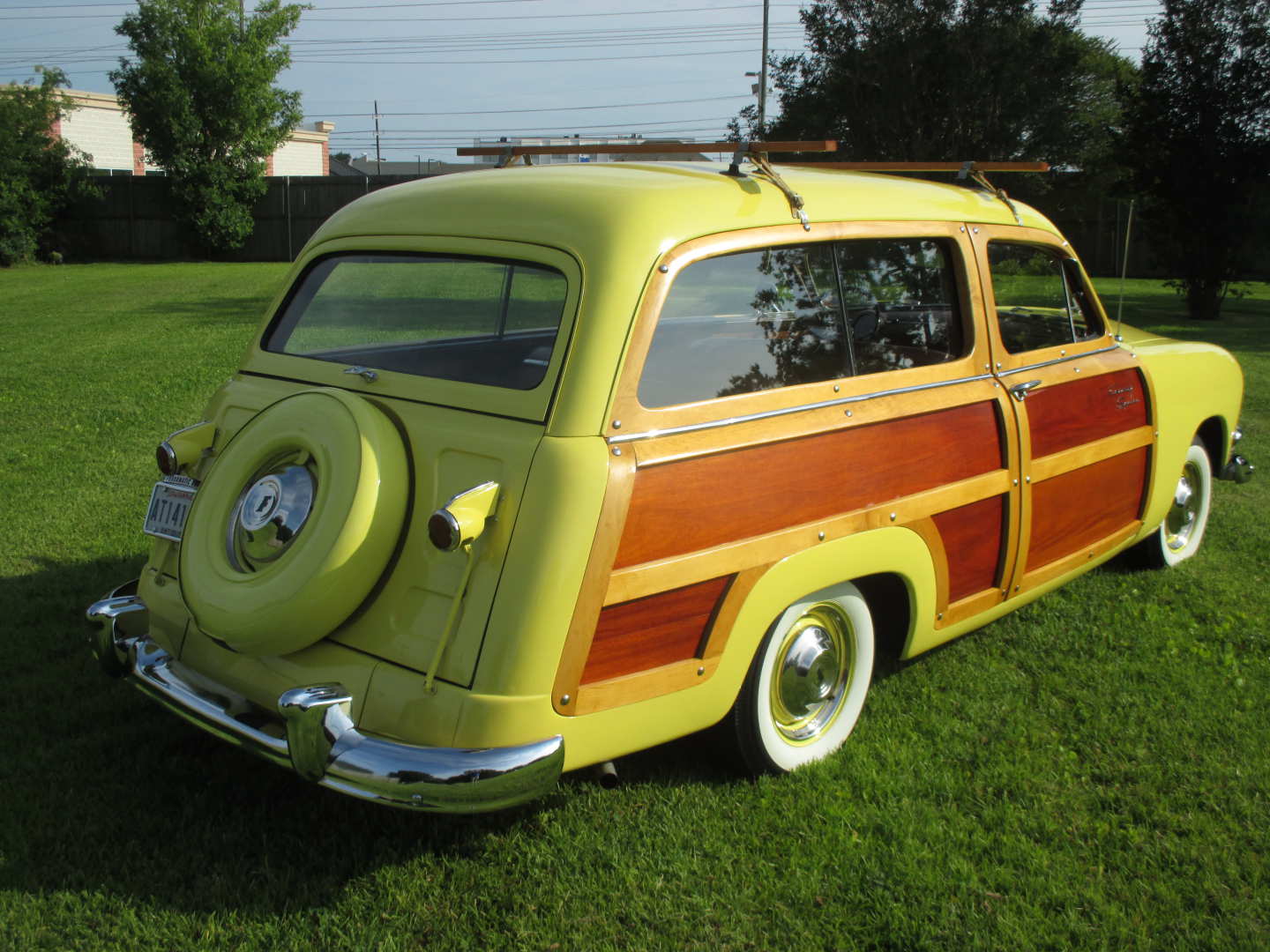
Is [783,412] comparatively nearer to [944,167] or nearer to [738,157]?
[738,157]

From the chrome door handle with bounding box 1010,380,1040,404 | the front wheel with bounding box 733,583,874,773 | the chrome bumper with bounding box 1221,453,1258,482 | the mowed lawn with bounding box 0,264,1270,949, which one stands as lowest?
the mowed lawn with bounding box 0,264,1270,949

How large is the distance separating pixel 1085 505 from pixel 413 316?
2.57 meters

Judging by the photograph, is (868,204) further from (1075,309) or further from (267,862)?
(267,862)

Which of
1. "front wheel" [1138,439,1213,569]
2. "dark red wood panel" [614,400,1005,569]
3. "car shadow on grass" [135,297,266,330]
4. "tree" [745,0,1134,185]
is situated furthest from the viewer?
"tree" [745,0,1134,185]

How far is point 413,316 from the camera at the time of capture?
370cm

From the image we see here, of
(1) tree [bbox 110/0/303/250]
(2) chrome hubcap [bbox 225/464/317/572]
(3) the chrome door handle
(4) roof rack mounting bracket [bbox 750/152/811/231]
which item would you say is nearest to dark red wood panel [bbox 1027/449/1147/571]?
(3) the chrome door handle

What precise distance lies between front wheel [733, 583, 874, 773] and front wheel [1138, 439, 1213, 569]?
2295 millimetres

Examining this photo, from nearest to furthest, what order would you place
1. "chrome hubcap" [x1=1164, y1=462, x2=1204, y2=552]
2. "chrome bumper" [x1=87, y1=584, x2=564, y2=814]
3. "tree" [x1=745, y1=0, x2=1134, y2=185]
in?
1. "chrome bumper" [x1=87, y1=584, x2=564, y2=814]
2. "chrome hubcap" [x1=1164, y1=462, x2=1204, y2=552]
3. "tree" [x1=745, y1=0, x2=1134, y2=185]

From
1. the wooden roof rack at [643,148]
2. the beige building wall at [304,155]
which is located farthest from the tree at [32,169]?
the wooden roof rack at [643,148]

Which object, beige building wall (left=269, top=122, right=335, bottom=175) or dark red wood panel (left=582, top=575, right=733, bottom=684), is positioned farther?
beige building wall (left=269, top=122, right=335, bottom=175)

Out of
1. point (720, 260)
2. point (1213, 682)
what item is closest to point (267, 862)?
point (720, 260)

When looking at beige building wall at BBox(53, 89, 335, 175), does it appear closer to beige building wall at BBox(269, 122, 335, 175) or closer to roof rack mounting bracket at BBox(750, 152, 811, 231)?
beige building wall at BBox(269, 122, 335, 175)

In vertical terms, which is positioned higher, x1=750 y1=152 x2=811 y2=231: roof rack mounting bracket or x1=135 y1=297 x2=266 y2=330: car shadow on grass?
x1=750 y1=152 x2=811 y2=231: roof rack mounting bracket

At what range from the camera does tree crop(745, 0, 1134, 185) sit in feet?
58.4
